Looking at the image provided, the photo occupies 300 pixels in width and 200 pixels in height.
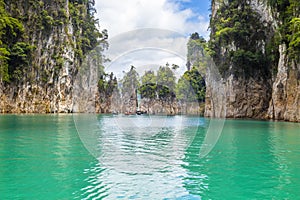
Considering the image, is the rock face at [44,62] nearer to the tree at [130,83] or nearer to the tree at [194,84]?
the tree at [194,84]

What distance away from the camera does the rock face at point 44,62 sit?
136ft

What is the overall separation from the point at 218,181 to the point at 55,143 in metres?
7.64

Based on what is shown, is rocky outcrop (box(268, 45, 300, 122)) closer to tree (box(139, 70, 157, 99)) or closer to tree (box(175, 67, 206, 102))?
tree (box(175, 67, 206, 102))

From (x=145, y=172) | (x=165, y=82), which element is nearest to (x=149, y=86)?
(x=165, y=82)

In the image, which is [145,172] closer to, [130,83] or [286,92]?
[286,92]

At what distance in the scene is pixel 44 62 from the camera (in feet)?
149

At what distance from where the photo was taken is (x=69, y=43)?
161 feet

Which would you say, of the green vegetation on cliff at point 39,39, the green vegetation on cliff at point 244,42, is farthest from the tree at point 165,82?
the green vegetation on cliff at point 244,42

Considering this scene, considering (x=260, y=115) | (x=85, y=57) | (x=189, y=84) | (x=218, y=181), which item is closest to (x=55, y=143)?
(x=218, y=181)

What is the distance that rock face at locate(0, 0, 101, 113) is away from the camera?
41.3 meters

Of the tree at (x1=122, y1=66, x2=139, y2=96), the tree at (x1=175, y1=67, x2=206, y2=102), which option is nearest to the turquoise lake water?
the tree at (x1=175, y1=67, x2=206, y2=102)

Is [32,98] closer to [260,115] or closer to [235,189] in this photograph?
[260,115]

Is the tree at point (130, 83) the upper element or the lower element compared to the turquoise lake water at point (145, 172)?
upper

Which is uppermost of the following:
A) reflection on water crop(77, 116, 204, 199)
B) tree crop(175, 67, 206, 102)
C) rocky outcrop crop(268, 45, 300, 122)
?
tree crop(175, 67, 206, 102)
